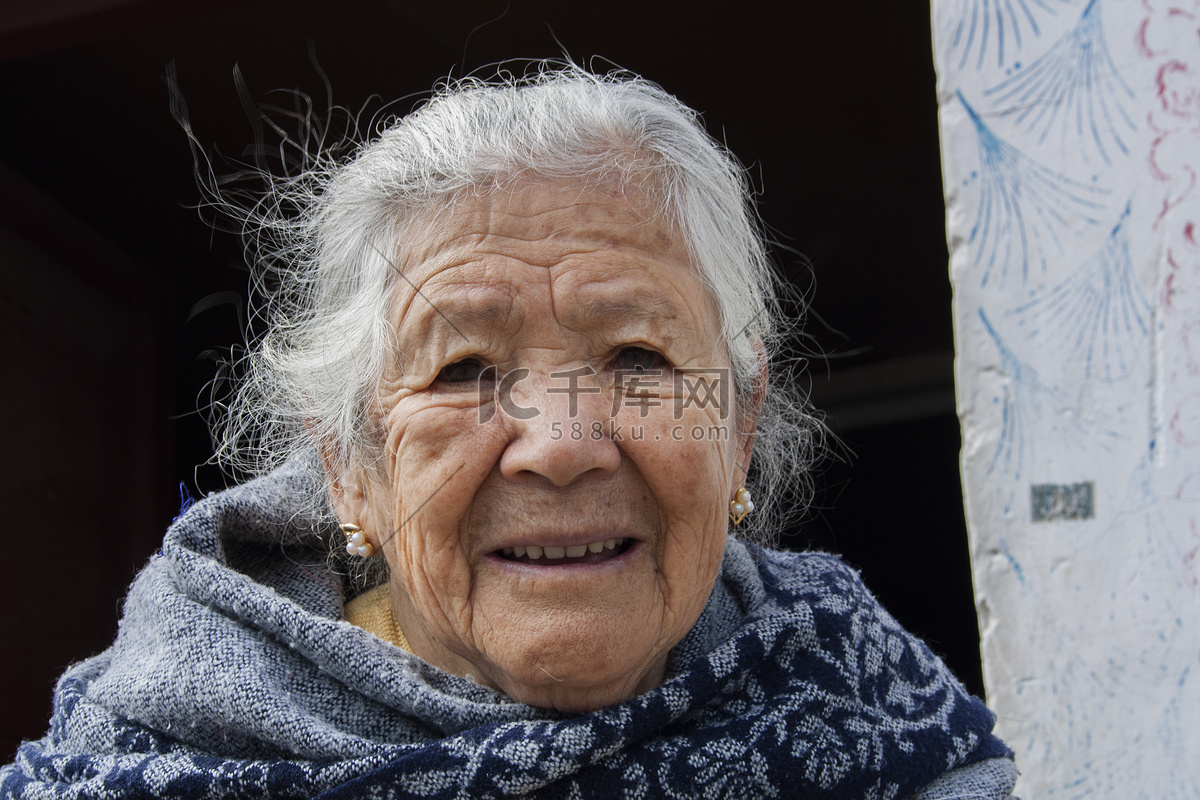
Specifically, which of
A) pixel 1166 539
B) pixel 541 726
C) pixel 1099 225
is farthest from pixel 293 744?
pixel 1099 225

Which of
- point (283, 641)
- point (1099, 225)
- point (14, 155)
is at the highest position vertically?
point (14, 155)

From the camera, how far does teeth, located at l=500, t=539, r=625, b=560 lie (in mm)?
1332

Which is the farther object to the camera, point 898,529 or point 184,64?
point 898,529

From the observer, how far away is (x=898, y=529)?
6512 millimetres

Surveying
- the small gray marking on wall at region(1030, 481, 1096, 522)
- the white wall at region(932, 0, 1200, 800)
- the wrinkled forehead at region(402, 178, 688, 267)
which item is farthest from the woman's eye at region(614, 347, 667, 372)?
the small gray marking on wall at region(1030, 481, 1096, 522)


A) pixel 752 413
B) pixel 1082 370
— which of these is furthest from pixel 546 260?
pixel 1082 370

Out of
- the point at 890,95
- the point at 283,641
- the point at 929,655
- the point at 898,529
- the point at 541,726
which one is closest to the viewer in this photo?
the point at 541,726

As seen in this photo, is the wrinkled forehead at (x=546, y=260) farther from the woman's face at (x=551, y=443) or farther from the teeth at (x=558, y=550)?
the teeth at (x=558, y=550)

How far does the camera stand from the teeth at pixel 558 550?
4.37ft

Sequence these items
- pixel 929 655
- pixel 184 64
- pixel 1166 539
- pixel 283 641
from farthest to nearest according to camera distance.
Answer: pixel 184 64 → pixel 1166 539 → pixel 929 655 → pixel 283 641

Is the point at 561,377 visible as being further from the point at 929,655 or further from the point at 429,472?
the point at 929,655

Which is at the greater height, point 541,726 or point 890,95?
point 890,95

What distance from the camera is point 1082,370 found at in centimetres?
206

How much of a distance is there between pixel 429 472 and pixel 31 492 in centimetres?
336
